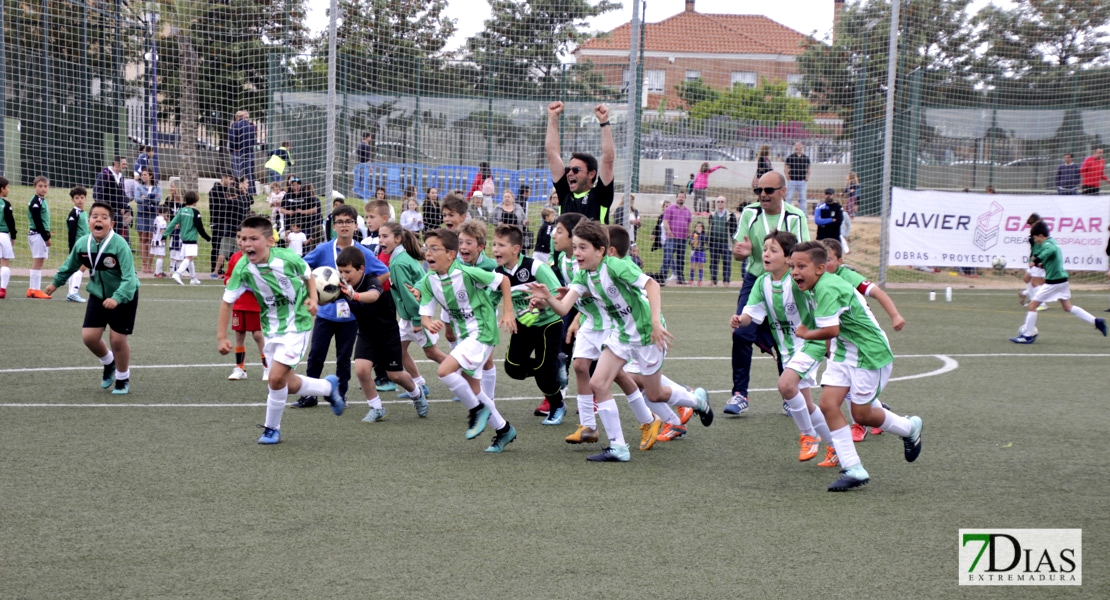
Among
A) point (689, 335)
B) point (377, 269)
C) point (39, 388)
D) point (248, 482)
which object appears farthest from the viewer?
point (689, 335)

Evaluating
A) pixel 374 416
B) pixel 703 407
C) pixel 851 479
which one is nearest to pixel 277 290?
pixel 374 416

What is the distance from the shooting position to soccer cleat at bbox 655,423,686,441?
7.81 m

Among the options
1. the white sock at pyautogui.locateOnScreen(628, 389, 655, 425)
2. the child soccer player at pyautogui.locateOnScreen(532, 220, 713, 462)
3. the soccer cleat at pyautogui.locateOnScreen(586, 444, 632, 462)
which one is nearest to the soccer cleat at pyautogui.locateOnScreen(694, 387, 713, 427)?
the white sock at pyautogui.locateOnScreen(628, 389, 655, 425)

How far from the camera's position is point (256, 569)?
15.2 feet

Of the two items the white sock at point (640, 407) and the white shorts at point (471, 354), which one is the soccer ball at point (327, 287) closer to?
the white shorts at point (471, 354)

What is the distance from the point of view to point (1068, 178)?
2272cm

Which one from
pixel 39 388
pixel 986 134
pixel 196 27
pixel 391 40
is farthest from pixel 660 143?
pixel 39 388

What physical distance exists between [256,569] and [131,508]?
135cm

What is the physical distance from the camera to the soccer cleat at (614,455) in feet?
23.1

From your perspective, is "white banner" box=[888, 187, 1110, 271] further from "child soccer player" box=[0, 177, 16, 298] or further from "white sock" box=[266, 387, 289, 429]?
"white sock" box=[266, 387, 289, 429]

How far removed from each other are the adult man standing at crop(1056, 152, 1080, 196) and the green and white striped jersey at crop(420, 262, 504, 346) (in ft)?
62.9

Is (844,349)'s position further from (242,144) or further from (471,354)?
(242,144)

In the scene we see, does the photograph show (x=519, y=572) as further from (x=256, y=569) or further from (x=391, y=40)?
(x=391, y=40)

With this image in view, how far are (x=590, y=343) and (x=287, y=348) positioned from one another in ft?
7.12
